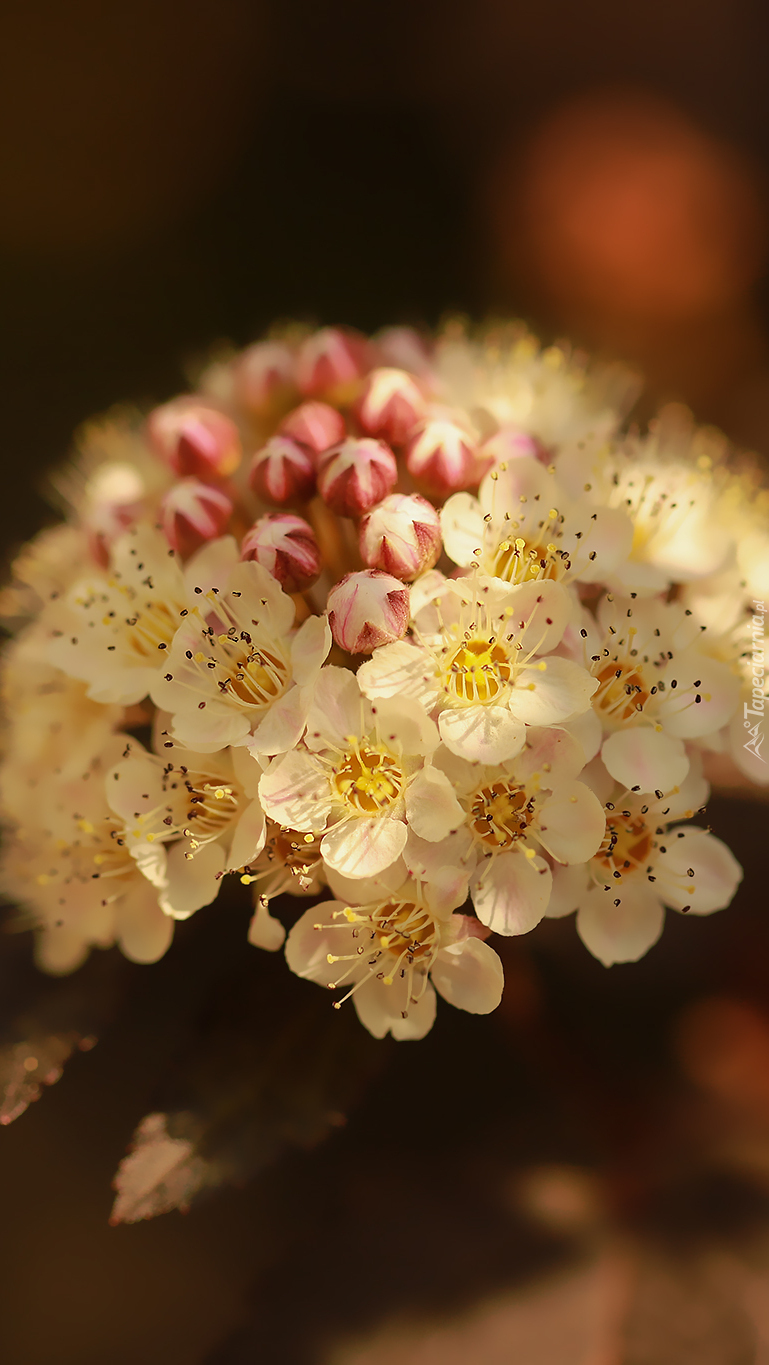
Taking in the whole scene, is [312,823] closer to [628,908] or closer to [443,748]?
[443,748]

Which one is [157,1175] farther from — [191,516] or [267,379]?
[267,379]

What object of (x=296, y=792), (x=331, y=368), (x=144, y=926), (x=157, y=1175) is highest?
(x=331, y=368)

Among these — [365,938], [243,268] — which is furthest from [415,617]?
[243,268]

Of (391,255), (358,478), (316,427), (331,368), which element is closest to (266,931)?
(358,478)

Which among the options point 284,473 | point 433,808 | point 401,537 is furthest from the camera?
point 284,473

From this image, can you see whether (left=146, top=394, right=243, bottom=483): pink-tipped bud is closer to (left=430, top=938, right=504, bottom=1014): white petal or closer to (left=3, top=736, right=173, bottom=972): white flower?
(left=3, top=736, right=173, bottom=972): white flower

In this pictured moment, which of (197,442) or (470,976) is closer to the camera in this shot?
(470,976)

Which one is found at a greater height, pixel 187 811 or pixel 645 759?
pixel 645 759
